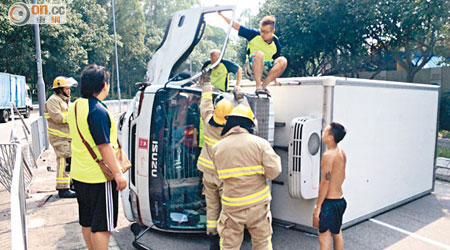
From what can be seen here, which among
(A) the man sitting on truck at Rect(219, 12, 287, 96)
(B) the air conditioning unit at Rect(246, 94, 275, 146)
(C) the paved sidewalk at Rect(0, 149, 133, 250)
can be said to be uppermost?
(A) the man sitting on truck at Rect(219, 12, 287, 96)

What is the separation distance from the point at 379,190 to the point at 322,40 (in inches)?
513

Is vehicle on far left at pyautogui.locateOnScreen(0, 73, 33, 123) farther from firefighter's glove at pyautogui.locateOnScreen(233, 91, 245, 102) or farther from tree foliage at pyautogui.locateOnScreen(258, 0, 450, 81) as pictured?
firefighter's glove at pyautogui.locateOnScreen(233, 91, 245, 102)

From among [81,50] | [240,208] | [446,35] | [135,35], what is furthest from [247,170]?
[135,35]

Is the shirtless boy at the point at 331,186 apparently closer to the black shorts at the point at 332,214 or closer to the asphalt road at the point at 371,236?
the black shorts at the point at 332,214

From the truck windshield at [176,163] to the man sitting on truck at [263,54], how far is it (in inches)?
42.7

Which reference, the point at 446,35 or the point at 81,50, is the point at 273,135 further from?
the point at 81,50

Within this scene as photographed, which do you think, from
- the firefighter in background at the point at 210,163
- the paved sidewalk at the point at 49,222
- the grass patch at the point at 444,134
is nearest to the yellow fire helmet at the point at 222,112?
the firefighter in background at the point at 210,163

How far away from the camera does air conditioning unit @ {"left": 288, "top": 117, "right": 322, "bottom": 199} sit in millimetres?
4137

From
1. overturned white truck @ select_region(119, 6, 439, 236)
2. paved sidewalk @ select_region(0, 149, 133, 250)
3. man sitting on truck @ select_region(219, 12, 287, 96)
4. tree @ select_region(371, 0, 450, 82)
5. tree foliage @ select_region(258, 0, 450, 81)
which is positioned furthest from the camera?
tree foliage @ select_region(258, 0, 450, 81)

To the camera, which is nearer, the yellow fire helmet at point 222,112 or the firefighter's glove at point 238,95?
the yellow fire helmet at point 222,112

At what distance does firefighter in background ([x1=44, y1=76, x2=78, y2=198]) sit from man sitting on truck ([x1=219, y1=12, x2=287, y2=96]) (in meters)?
2.88

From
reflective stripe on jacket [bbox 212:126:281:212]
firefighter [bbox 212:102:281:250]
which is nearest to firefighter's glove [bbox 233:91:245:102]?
firefighter [bbox 212:102:281:250]

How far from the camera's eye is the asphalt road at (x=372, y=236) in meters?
4.20

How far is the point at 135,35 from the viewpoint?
142ft
